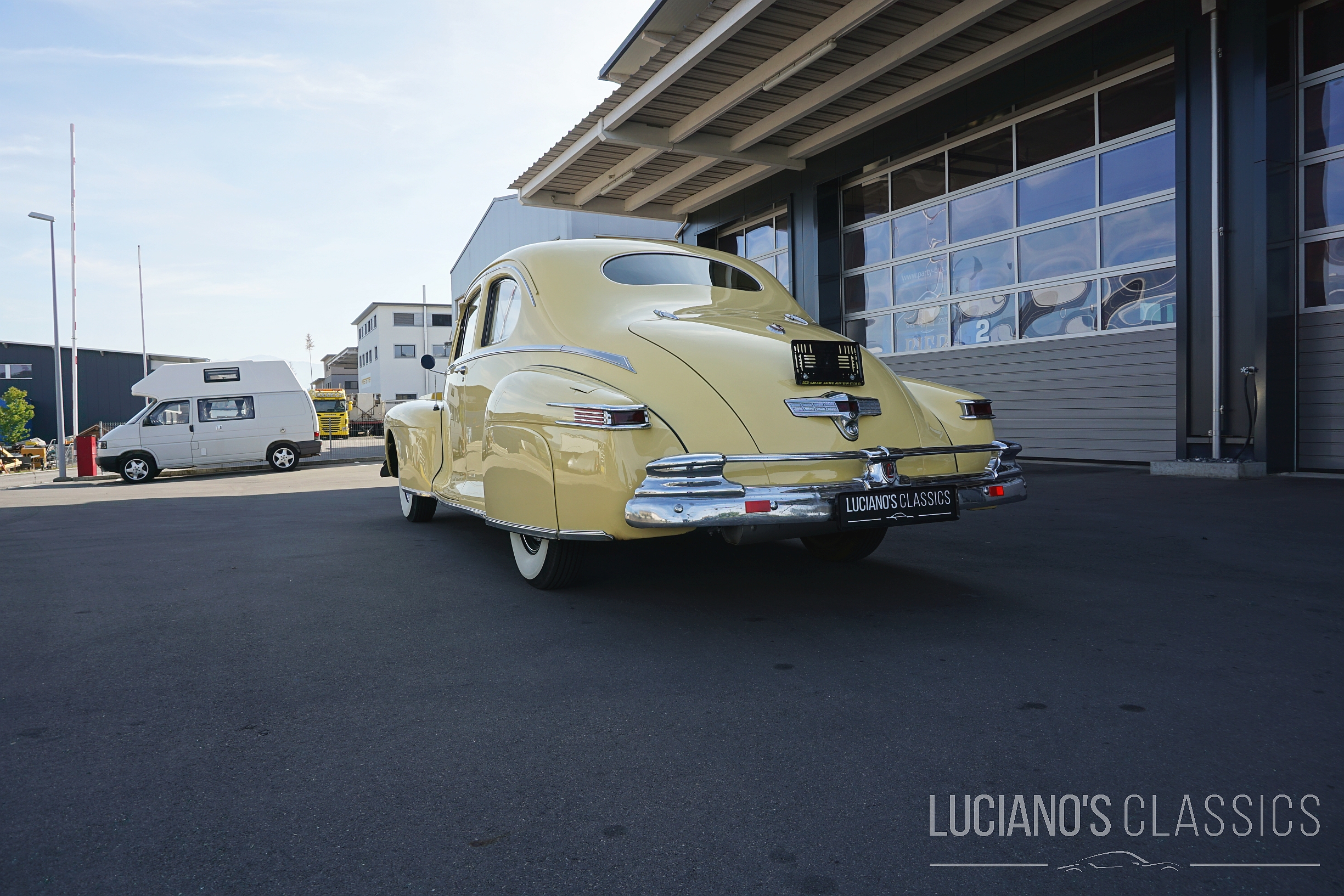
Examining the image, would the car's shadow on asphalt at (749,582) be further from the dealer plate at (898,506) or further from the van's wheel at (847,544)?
the dealer plate at (898,506)

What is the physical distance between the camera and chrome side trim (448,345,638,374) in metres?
4.04

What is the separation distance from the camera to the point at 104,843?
1.96 meters

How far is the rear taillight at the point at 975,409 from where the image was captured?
4.48 metres

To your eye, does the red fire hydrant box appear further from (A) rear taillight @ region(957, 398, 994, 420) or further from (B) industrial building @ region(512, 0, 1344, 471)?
(A) rear taillight @ region(957, 398, 994, 420)

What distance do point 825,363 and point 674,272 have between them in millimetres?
1471

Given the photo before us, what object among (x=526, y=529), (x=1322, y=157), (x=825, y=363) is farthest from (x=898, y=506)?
(x=1322, y=157)

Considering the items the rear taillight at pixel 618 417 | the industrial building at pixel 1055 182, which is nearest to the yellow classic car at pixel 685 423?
the rear taillight at pixel 618 417

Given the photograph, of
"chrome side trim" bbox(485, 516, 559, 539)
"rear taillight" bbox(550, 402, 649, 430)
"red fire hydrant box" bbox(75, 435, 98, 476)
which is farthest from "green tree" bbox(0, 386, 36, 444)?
"rear taillight" bbox(550, 402, 649, 430)

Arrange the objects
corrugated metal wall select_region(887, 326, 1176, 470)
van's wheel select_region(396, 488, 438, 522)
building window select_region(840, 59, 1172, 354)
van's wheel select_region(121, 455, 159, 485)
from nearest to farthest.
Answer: van's wheel select_region(396, 488, 438, 522)
corrugated metal wall select_region(887, 326, 1176, 470)
building window select_region(840, 59, 1172, 354)
van's wheel select_region(121, 455, 159, 485)

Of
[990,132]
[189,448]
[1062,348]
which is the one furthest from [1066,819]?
[189,448]

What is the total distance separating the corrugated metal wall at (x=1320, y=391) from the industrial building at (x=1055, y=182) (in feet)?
0.06

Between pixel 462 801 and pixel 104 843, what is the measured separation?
81cm

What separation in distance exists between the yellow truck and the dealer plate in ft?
117

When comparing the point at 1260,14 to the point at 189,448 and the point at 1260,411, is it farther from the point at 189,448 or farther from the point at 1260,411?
the point at 189,448
